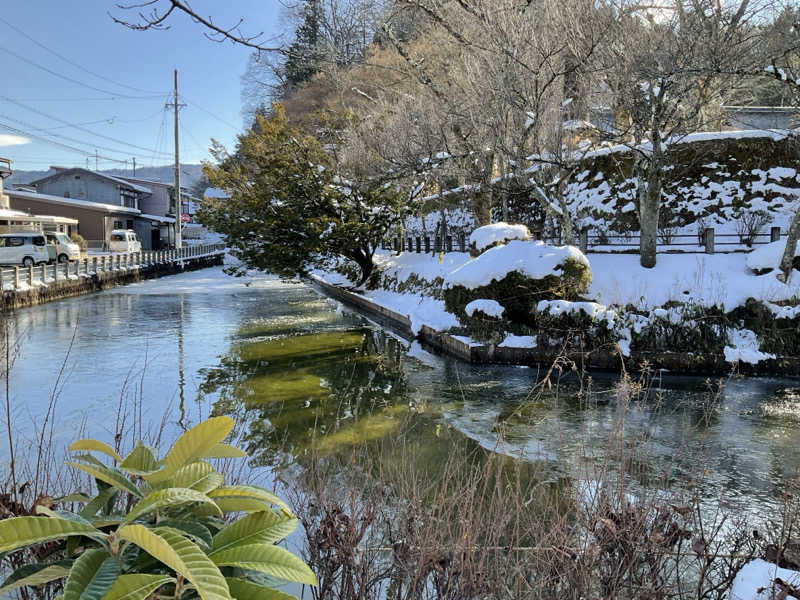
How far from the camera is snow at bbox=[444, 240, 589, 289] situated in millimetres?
11688

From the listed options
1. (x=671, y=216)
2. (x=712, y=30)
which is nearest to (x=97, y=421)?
(x=712, y=30)

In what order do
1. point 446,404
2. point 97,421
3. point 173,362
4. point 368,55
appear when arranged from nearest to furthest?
point 97,421 < point 446,404 < point 173,362 < point 368,55

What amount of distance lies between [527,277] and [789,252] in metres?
5.28

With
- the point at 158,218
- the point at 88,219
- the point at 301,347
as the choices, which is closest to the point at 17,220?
the point at 88,219

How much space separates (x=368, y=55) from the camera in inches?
1253

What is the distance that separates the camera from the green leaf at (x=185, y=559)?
1.26 meters

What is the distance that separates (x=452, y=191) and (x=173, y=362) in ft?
57.3

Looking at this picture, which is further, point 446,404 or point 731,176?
point 731,176

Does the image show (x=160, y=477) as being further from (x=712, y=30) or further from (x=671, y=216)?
(x=671, y=216)

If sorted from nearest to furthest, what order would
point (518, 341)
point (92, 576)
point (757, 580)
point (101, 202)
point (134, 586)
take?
point (134, 586), point (92, 576), point (757, 580), point (518, 341), point (101, 202)

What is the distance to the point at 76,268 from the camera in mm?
23938

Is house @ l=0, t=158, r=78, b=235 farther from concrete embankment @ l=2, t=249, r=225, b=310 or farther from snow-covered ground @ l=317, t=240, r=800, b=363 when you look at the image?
snow-covered ground @ l=317, t=240, r=800, b=363

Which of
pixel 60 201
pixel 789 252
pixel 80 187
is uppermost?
pixel 80 187

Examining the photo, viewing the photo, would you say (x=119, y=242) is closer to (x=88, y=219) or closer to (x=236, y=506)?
(x=88, y=219)
